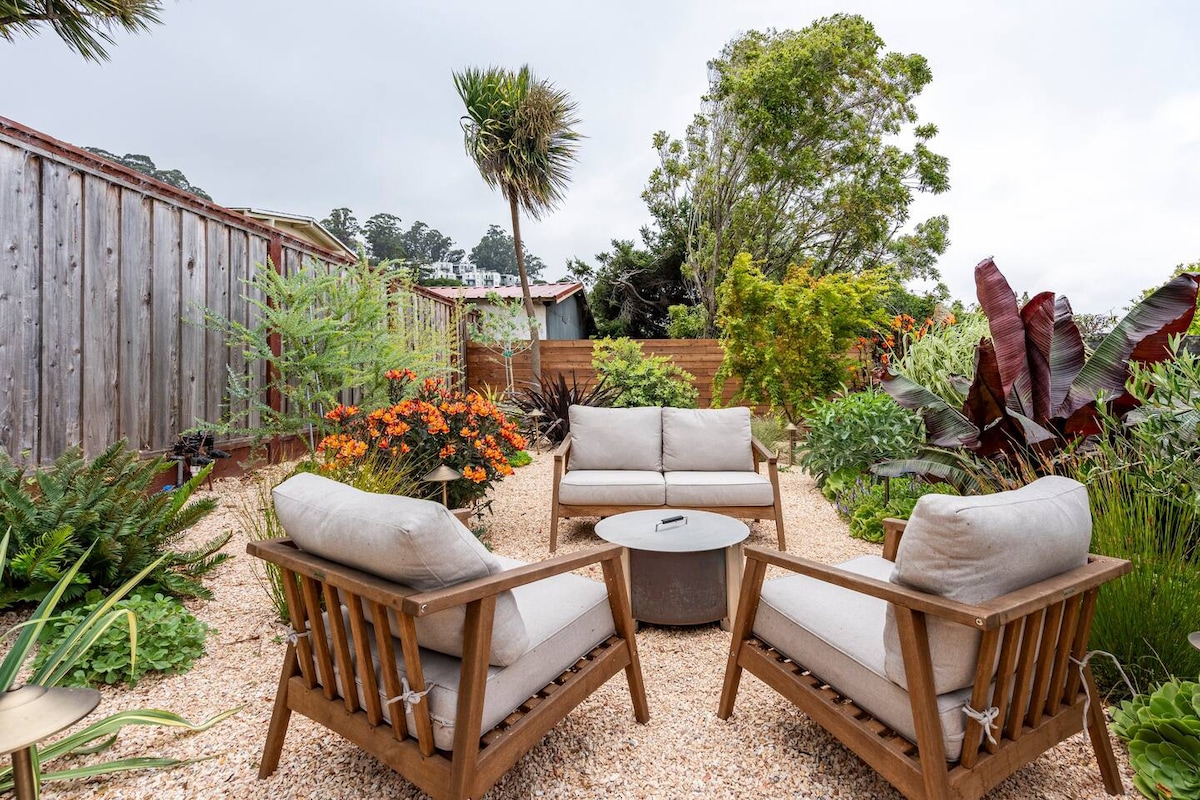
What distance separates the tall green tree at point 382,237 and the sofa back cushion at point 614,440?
34790 millimetres

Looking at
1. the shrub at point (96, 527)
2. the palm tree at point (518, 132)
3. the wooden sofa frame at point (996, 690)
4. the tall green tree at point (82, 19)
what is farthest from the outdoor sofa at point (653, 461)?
the palm tree at point (518, 132)

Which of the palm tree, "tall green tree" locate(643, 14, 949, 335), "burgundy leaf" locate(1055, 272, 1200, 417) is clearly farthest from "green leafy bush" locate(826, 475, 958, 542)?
"tall green tree" locate(643, 14, 949, 335)

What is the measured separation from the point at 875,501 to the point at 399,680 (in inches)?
148

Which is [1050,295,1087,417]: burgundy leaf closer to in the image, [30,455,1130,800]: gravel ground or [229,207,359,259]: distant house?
[30,455,1130,800]: gravel ground

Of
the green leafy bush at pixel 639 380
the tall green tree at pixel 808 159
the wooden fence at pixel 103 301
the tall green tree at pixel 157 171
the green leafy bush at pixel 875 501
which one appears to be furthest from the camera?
the tall green tree at pixel 157 171

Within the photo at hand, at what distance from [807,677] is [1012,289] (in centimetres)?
316

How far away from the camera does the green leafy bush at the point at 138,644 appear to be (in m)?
2.04

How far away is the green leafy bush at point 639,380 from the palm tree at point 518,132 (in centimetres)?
290

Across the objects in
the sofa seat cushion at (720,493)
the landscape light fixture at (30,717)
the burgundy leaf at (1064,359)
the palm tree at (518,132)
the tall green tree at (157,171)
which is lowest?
the sofa seat cushion at (720,493)

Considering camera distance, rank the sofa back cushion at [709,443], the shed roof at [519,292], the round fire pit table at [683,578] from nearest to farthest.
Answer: the round fire pit table at [683,578] → the sofa back cushion at [709,443] → the shed roof at [519,292]

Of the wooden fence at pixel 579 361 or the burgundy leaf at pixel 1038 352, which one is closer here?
the burgundy leaf at pixel 1038 352

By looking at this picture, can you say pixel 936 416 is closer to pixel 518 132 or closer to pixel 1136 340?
pixel 1136 340

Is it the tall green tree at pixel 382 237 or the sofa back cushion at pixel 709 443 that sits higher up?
the tall green tree at pixel 382 237

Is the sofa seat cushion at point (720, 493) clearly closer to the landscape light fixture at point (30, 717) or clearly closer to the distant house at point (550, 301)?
the landscape light fixture at point (30, 717)
